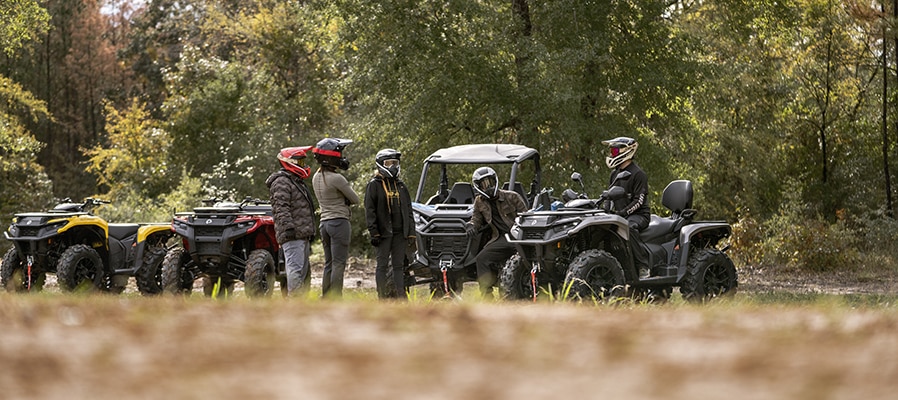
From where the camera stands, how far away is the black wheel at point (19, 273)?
1647 centimetres

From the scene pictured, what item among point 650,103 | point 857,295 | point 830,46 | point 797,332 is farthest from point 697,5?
point 797,332

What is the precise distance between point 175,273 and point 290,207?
104 inches

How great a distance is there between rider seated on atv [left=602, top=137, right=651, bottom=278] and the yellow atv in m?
6.55

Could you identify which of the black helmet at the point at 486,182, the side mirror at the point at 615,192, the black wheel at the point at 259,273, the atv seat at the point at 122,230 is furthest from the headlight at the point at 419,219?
the atv seat at the point at 122,230

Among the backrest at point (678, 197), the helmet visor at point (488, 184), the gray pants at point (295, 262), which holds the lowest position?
the gray pants at point (295, 262)

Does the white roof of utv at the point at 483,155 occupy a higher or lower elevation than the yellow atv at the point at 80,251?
higher

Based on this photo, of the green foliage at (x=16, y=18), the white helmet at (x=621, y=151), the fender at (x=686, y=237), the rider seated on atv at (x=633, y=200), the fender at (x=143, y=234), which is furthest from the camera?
the green foliage at (x=16, y=18)

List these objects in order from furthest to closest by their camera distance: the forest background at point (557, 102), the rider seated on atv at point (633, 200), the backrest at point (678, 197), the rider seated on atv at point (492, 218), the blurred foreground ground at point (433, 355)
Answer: the forest background at point (557, 102)
the backrest at point (678, 197)
the rider seated on atv at point (492, 218)
the rider seated on atv at point (633, 200)
the blurred foreground ground at point (433, 355)

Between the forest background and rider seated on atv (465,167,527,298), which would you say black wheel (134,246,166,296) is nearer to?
rider seated on atv (465,167,527,298)

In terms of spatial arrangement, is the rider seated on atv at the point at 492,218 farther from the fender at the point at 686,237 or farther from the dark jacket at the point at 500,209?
the fender at the point at 686,237

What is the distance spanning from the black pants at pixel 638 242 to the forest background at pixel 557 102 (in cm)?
833

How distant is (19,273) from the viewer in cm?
1692

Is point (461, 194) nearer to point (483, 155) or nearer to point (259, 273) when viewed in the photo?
point (483, 155)

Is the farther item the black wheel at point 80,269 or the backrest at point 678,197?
the black wheel at point 80,269
